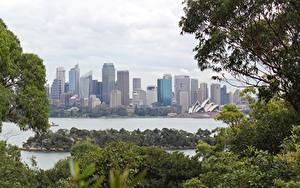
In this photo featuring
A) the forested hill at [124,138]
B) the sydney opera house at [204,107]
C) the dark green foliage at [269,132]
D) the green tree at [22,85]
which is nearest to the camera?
the green tree at [22,85]

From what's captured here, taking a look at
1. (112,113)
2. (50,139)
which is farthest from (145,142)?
(112,113)

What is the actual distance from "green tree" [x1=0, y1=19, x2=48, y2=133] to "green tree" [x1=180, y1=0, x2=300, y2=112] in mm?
3038

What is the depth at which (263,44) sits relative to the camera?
904cm

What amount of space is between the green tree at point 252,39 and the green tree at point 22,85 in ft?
9.97

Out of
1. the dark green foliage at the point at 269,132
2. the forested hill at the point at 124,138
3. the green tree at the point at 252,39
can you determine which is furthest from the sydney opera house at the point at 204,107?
the green tree at the point at 252,39

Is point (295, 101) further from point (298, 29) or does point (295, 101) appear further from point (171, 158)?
point (171, 158)

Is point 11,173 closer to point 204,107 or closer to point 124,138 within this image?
point 204,107

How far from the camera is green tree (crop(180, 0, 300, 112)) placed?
8.52 m

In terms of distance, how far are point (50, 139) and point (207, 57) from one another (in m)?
36.6

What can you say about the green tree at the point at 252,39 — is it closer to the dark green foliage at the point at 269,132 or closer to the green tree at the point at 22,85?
the dark green foliage at the point at 269,132

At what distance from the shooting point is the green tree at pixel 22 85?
8.78 m

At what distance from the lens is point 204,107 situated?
37.9 metres

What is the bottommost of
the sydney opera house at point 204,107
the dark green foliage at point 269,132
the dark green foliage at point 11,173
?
the dark green foliage at point 11,173

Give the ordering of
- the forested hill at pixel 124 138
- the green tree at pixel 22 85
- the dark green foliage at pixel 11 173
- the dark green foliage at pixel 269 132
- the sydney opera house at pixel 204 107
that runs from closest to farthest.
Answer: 1. the dark green foliage at pixel 11 173
2. the green tree at pixel 22 85
3. the dark green foliage at pixel 269 132
4. the sydney opera house at pixel 204 107
5. the forested hill at pixel 124 138
